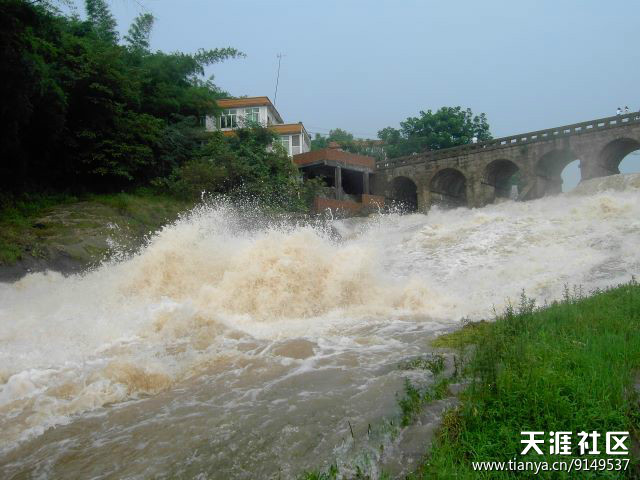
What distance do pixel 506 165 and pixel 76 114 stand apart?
25.4m

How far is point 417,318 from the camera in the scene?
28.9 ft

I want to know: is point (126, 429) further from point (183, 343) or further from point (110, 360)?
point (183, 343)

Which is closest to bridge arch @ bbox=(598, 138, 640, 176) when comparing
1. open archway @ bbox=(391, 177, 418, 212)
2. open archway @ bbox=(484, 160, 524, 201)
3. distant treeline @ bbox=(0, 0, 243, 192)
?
open archway @ bbox=(484, 160, 524, 201)

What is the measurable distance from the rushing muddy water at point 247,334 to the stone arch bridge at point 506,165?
426 inches

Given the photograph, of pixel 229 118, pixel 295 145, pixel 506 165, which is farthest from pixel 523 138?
pixel 229 118

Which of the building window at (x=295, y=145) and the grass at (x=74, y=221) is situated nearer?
the grass at (x=74, y=221)

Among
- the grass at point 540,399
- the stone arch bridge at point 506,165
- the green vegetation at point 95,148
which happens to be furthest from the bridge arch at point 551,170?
the grass at point 540,399

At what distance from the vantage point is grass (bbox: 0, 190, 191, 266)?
1443 centimetres

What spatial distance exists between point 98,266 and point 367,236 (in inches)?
422

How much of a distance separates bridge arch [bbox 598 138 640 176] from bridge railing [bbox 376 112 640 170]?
1050 millimetres

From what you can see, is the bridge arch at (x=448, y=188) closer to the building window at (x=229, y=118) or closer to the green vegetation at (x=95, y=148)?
the green vegetation at (x=95, y=148)

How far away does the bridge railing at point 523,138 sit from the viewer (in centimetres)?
2608

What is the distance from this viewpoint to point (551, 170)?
97.6 ft

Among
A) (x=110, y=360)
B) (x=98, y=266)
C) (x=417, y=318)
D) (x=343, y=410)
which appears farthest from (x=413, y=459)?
(x=98, y=266)
